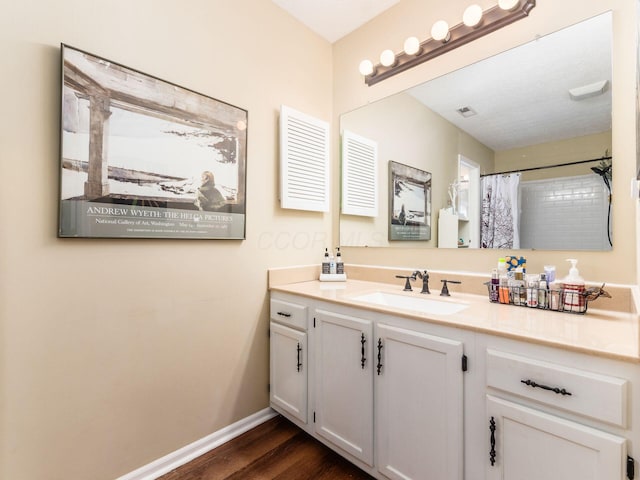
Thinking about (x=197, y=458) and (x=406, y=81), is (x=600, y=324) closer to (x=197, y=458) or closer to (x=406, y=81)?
(x=406, y=81)

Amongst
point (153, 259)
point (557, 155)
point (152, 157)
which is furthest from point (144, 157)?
point (557, 155)

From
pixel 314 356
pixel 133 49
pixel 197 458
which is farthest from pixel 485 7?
pixel 197 458

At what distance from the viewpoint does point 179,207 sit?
1534mm

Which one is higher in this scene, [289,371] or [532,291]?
[532,291]

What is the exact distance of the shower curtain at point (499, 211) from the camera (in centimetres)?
154

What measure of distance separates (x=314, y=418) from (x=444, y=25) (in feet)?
7.44

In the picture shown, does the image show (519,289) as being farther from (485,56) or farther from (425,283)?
(485,56)

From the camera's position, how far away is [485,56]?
5.37 feet

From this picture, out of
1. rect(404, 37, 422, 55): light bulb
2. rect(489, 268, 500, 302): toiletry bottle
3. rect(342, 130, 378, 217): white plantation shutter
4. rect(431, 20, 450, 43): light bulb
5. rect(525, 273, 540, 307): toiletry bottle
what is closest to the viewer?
rect(525, 273, 540, 307): toiletry bottle

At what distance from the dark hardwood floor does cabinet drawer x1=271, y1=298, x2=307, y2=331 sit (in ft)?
2.13

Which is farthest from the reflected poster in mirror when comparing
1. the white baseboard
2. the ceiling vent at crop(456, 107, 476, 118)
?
the white baseboard

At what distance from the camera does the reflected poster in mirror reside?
6.22 feet

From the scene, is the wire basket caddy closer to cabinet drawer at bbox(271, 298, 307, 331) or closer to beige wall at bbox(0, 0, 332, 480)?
cabinet drawer at bbox(271, 298, 307, 331)

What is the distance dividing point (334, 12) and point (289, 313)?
6.57 feet
